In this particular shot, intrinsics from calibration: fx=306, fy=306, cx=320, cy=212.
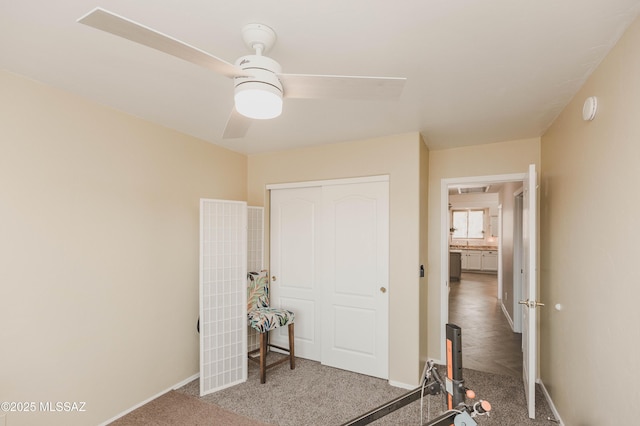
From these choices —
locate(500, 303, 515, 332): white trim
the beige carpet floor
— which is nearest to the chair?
the beige carpet floor

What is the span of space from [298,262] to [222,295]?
1.00 meters

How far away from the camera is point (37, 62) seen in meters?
1.76

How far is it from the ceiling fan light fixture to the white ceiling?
0.34 metres

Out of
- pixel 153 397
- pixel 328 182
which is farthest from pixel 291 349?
pixel 328 182

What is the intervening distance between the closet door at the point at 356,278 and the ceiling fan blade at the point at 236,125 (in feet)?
5.58

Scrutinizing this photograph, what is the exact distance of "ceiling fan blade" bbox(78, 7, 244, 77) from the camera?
877 mm

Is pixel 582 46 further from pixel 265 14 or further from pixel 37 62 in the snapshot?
pixel 37 62

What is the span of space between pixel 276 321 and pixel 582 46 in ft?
10.3

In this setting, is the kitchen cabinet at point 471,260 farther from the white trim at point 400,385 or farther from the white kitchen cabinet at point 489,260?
the white trim at point 400,385

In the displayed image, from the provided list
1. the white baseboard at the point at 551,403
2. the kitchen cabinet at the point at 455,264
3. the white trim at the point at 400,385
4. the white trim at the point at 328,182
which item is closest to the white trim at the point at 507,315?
the white baseboard at the point at 551,403

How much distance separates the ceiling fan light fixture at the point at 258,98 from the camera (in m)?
1.26

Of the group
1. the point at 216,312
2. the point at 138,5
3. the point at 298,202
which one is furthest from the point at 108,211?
the point at 298,202

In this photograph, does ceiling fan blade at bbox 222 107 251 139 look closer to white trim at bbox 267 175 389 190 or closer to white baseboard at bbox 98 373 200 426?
white trim at bbox 267 175 389 190

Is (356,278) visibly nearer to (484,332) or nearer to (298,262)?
(298,262)
